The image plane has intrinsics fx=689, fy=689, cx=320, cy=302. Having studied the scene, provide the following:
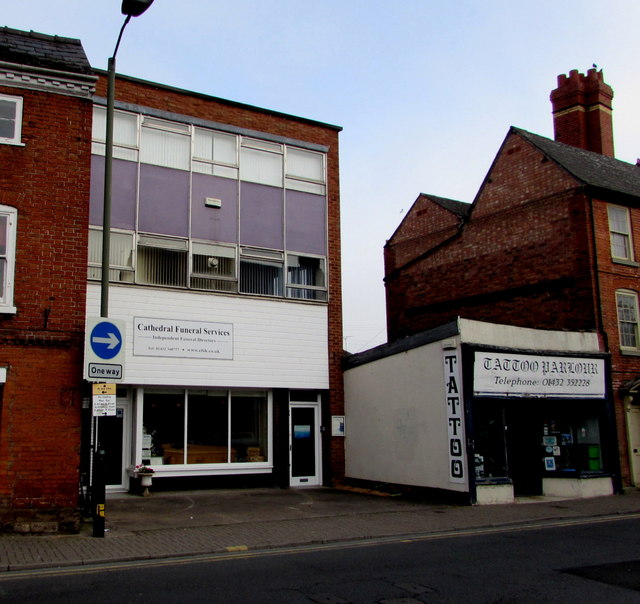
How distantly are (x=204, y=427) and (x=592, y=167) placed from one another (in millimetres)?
14963

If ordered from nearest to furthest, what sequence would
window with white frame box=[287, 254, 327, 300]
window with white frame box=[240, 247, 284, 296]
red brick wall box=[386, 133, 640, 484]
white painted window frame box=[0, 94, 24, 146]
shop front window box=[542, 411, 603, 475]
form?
white painted window frame box=[0, 94, 24, 146] < shop front window box=[542, 411, 603, 475] < window with white frame box=[240, 247, 284, 296] < window with white frame box=[287, 254, 327, 300] < red brick wall box=[386, 133, 640, 484]

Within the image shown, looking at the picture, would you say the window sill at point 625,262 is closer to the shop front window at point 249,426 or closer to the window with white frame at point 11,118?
the shop front window at point 249,426


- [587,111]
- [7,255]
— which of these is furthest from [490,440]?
[587,111]

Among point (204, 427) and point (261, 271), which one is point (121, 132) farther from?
point (204, 427)

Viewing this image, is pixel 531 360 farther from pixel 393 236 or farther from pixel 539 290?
pixel 393 236

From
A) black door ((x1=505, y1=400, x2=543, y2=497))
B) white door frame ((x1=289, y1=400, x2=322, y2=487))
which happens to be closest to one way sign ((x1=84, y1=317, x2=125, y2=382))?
white door frame ((x1=289, y1=400, x2=322, y2=487))

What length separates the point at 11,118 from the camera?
12602 millimetres

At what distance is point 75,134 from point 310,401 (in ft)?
32.3

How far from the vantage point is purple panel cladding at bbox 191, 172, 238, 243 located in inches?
713

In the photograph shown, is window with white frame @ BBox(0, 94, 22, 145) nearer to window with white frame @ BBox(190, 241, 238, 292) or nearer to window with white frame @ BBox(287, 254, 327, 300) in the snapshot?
window with white frame @ BBox(190, 241, 238, 292)

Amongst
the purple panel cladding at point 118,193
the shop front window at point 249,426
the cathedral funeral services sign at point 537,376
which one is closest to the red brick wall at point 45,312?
the purple panel cladding at point 118,193

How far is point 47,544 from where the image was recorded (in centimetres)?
1055

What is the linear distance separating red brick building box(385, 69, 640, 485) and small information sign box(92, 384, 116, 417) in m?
13.7

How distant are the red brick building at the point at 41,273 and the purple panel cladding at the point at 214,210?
515 cm
